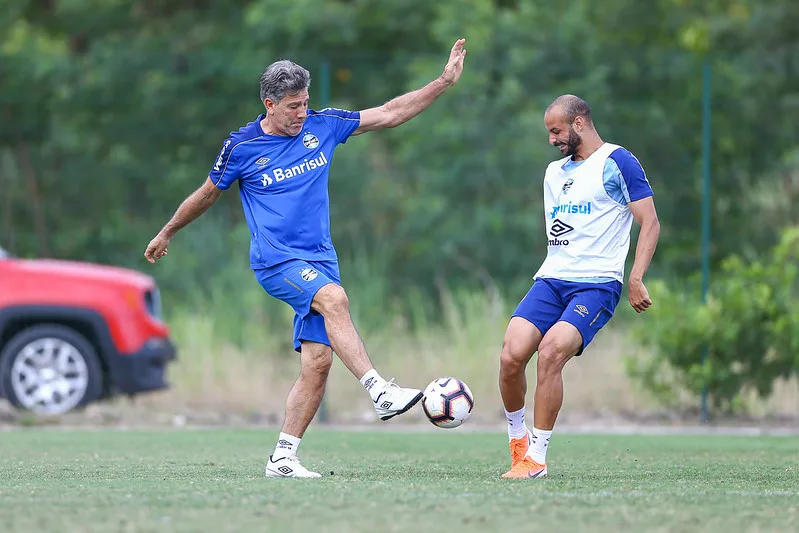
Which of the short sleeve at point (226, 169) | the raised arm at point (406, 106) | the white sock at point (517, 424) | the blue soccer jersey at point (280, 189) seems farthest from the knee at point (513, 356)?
the short sleeve at point (226, 169)

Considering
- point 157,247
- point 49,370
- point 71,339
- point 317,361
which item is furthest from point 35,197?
point 317,361

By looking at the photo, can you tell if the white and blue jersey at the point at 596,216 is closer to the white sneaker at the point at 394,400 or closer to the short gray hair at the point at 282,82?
the white sneaker at the point at 394,400

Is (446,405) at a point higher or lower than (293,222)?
lower

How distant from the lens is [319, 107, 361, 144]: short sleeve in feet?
24.3

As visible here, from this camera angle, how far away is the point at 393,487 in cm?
644

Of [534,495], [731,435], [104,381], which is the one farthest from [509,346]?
[104,381]

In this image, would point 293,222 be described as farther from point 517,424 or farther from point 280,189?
point 517,424

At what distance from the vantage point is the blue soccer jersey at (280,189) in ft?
23.3

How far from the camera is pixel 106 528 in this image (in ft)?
16.6

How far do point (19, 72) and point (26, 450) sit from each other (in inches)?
231

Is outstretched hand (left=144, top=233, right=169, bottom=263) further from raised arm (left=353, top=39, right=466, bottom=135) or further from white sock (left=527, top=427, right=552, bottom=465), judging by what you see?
white sock (left=527, top=427, right=552, bottom=465)

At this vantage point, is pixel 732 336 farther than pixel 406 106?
Yes

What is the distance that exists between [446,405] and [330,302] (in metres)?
0.73

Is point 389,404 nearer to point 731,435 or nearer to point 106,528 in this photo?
point 106,528
